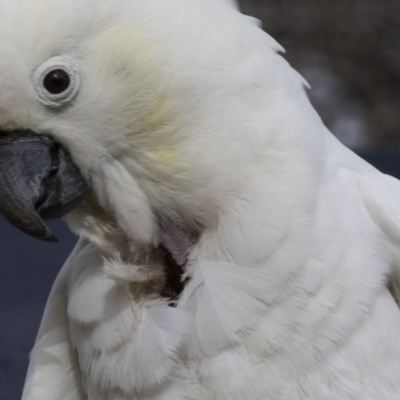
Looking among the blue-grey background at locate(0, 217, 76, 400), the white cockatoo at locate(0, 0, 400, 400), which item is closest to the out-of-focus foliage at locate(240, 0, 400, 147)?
the blue-grey background at locate(0, 217, 76, 400)

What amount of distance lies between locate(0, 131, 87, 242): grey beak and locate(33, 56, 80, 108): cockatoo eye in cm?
8

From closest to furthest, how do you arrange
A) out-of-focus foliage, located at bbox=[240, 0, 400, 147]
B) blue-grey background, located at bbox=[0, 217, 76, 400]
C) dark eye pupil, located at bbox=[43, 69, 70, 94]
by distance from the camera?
dark eye pupil, located at bbox=[43, 69, 70, 94] < blue-grey background, located at bbox=[0, 217, 76, 400] < out-of-focus foliage, located at bbox=[240, 0, 400, 147]

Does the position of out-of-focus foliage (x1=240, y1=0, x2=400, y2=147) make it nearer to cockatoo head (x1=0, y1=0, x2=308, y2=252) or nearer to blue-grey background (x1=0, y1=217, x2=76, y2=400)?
blue-grey background (x1=0, y1=217, x2=76, y2=400)

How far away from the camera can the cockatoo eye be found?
1.48 m

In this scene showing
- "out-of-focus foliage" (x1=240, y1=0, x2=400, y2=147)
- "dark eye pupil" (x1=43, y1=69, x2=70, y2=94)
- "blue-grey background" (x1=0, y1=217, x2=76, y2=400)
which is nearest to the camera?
"dark eye pupil" (x1=43, y1=69, x2=70, y2=94)

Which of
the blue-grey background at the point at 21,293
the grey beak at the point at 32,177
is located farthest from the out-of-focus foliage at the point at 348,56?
the grey beak at the point at 32,177

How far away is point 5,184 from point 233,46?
1.59 ft

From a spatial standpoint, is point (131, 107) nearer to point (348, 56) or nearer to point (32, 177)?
point (32, 177)

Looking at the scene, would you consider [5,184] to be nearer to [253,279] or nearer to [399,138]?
[253,279]

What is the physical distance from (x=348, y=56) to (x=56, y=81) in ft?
15.0

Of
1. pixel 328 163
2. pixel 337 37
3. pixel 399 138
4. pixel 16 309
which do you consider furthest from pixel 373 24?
pixel 328 163

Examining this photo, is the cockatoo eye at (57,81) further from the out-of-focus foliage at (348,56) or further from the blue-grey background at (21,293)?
the out-of-focus foliage at (348,56)

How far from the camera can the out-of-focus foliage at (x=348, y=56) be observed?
19.0 ft

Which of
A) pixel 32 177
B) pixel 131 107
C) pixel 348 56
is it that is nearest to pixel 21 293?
pixel 32 177
